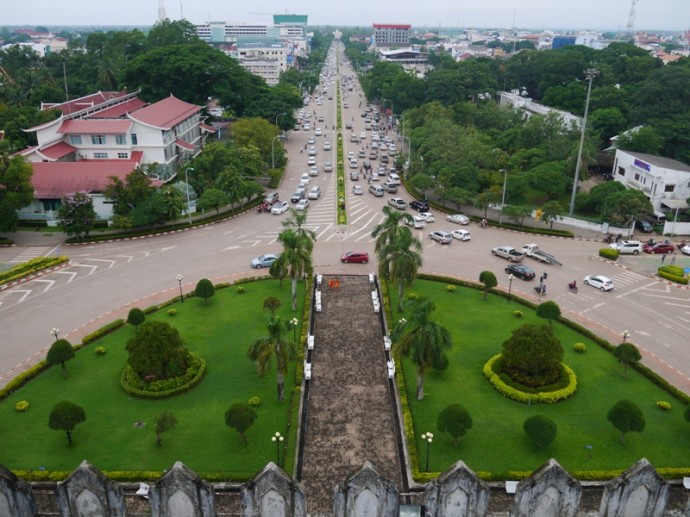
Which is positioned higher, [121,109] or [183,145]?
[121,109]

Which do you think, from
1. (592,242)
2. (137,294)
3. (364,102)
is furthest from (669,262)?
(364,102)

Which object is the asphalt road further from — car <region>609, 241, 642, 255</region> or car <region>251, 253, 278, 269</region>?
car <region>609, 241, 642, 255</region>

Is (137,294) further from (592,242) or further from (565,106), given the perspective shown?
(565,106)

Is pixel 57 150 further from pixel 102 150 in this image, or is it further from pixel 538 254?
pixel 538 254

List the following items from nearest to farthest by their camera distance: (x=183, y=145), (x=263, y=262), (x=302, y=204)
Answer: (x=263, y=262) < (x=302, y=204) < (x=183, y=145)

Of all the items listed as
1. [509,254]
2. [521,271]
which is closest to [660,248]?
[509,254]

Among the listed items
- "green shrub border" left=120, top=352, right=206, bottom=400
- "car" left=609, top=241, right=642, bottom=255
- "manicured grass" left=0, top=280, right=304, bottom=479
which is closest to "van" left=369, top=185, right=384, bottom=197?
"car" left=609, top=241, right=642, bottom=255

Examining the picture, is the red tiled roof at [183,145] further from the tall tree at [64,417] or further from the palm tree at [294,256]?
the tall tree at [64,417]

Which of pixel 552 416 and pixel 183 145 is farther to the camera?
pixel 183 145
